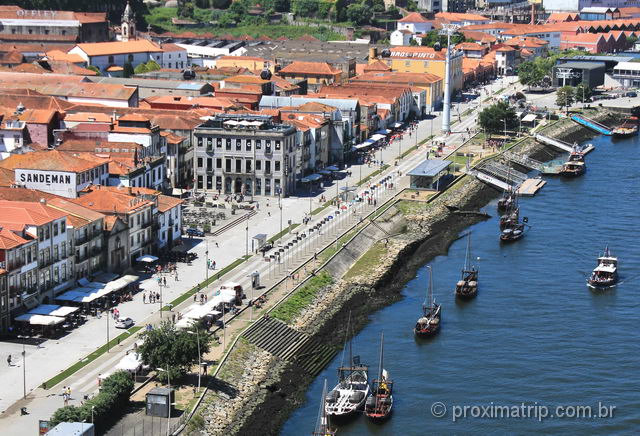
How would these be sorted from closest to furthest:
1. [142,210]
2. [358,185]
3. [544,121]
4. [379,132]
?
[142,210] < [358,185] < [379,132] < [544,121]

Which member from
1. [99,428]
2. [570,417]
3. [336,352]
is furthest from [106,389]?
[570,417]

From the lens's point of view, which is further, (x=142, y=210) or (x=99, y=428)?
(x=142, y=210)

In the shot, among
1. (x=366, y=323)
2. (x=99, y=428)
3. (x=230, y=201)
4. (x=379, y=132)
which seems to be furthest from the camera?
(x=379, y=132)

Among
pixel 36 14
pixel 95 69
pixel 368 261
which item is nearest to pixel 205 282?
pixel 368 261

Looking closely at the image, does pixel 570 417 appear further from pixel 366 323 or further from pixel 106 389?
pixel 106 389

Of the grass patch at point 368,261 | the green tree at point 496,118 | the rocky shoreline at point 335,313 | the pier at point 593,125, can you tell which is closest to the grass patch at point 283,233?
the grass patch at point 368,261

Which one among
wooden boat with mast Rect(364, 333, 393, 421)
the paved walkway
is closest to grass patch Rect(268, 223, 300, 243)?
the paved walkway
